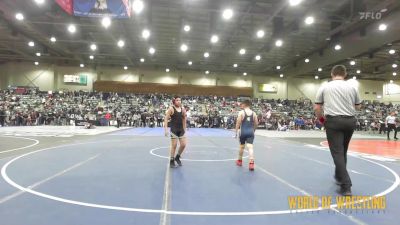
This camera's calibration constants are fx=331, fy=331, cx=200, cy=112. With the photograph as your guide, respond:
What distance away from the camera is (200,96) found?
41594 millimetres

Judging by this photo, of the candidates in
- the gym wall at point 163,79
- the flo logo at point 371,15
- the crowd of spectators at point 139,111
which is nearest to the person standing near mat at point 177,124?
the flo logo at point 371,15

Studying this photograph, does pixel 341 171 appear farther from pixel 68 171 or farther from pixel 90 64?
→ pixel 90 64

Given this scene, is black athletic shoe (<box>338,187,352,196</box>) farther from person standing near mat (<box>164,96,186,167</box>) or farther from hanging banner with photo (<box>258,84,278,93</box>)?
hanging banner with photo (<box>258,84,278,93</box>)

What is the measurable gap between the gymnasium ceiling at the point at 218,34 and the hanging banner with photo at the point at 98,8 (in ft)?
28.9

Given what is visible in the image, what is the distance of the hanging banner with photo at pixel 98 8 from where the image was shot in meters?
10.1

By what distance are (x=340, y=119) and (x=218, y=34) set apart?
69.9 ft

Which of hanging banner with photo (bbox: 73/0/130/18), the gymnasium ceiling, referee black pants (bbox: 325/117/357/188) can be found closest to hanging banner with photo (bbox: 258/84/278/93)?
the gymnasium ceiling

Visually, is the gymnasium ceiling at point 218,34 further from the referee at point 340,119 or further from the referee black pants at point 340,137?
the referee black pants at point 340,137

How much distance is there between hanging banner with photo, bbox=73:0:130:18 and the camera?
1014 cm

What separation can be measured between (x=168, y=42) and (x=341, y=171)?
25751 mm

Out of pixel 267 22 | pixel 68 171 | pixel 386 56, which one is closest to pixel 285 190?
pixel 68 171

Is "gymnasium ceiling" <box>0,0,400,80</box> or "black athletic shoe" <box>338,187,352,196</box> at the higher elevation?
"gymnasium ceiling" <box>0,0,400,80</box>

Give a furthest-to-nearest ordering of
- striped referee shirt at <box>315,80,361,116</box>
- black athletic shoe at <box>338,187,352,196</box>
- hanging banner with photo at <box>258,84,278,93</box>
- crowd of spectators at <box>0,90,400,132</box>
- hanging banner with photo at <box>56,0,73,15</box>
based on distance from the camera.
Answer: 1. hanging banner with photo at <box>258,84,278,93</box>
2. crowd of spectators at <box>0,90,400,132</box>
3. hanging banner with photo at <box>56,0,73,15</box>
4. striped referee shirt at <box>315,80,361,116</box>
5. black athletic shoe at <box>338,187,352,196</box>

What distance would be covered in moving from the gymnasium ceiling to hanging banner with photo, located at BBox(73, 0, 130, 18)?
8806 mm
